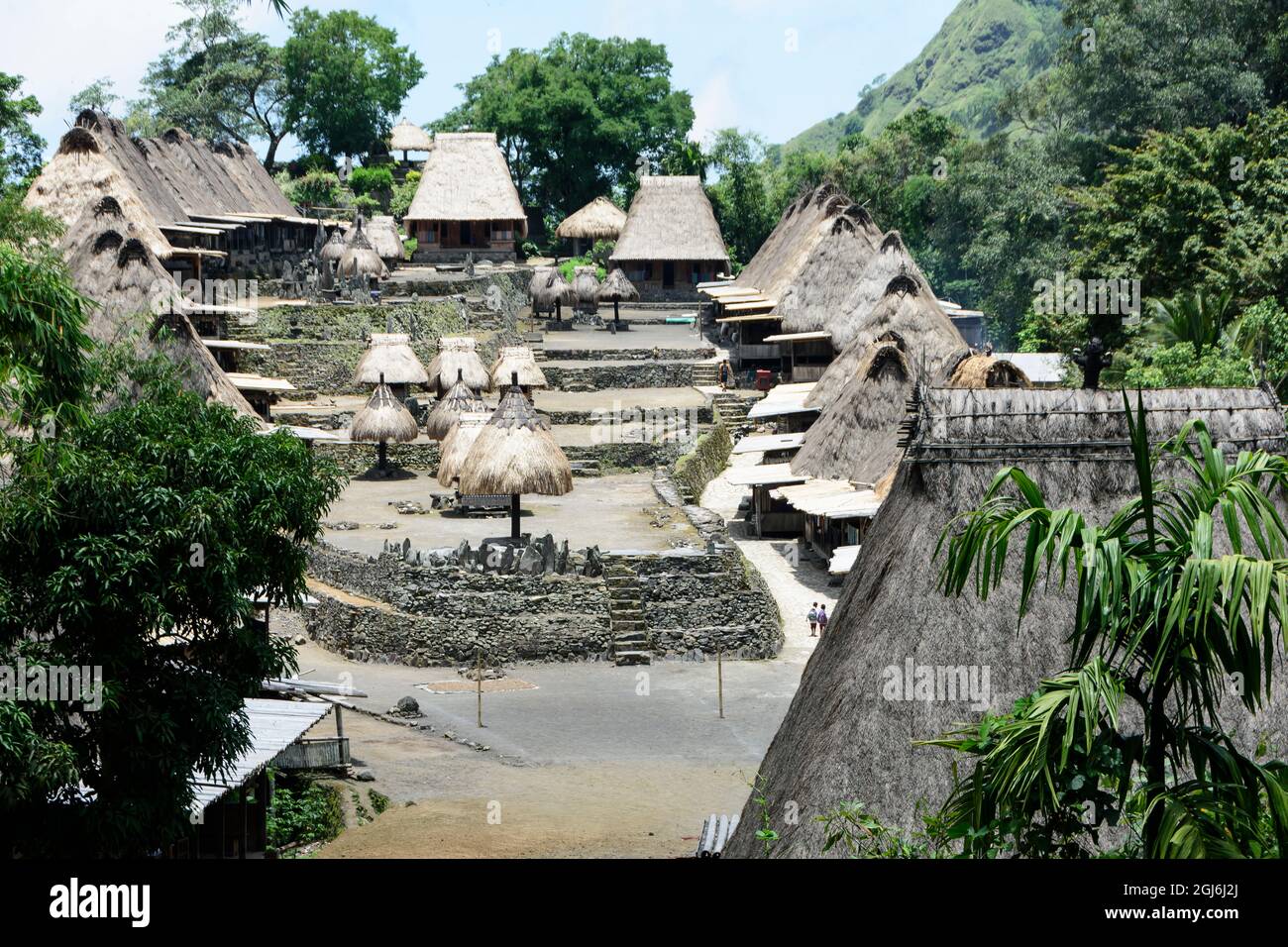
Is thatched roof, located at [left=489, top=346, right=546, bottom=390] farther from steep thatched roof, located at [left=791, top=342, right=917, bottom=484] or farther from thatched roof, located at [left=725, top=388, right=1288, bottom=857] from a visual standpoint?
thatched roof, located at [left=725, top=388, right=1288, bottom=857]

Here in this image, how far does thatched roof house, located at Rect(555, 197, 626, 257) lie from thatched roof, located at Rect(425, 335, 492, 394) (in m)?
23.6

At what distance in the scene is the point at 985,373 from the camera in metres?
22.3

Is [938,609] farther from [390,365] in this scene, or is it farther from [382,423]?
[390,365]

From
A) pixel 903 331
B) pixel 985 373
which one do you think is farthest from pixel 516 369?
pixel 985 373

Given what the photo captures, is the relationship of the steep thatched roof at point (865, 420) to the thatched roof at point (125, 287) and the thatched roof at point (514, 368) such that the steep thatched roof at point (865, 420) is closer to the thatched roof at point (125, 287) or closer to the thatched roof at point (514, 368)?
the thatched roof at point (514, 368)

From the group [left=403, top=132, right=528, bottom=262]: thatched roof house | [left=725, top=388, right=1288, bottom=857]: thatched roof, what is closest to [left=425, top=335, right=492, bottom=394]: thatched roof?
[left=403, top=132, right=528, bottom=262]: thatched roof house

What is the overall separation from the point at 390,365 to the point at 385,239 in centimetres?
→ 1889

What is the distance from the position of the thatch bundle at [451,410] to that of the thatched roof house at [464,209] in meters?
25.9

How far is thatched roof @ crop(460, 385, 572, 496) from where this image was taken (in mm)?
32250

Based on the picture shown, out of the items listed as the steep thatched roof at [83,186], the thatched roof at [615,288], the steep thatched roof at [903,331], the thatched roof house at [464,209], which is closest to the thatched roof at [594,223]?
the thatched roof house at [464,209]

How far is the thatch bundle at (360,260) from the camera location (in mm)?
56031

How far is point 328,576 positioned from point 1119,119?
3784 centimetres

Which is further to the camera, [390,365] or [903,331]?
[390,365]
